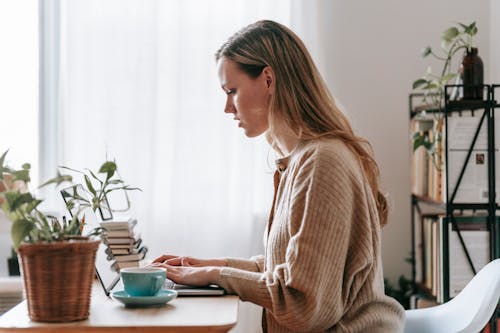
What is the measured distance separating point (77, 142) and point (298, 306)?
6.51 feet

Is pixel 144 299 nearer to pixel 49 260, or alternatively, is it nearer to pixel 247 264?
pixel 49 260

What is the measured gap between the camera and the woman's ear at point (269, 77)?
183cm

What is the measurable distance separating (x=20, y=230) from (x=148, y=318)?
295 mm

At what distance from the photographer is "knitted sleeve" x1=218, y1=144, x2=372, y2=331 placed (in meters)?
1.58

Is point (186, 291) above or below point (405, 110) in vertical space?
below

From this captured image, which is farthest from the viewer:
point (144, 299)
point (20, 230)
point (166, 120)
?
point (166, 120)

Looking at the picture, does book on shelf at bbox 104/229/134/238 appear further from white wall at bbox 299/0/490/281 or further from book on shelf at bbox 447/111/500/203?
white wall at bbox 299/0/490/281

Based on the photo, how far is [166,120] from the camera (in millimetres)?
3352

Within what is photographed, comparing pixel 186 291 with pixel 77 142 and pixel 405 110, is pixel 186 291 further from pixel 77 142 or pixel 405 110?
pixel 405 110

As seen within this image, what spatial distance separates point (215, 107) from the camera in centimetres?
336

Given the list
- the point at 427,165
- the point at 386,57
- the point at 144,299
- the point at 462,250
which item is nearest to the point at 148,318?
the point at 144,299

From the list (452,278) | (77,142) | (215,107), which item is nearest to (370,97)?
(215,107)

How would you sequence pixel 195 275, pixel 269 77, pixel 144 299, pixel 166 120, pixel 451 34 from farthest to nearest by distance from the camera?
pixel 166 120 < pixel 451 34 < pixel 269 77 < pixel 195 275 < pixel 144 299

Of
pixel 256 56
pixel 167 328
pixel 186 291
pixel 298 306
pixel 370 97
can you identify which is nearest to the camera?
pixel 167 328
